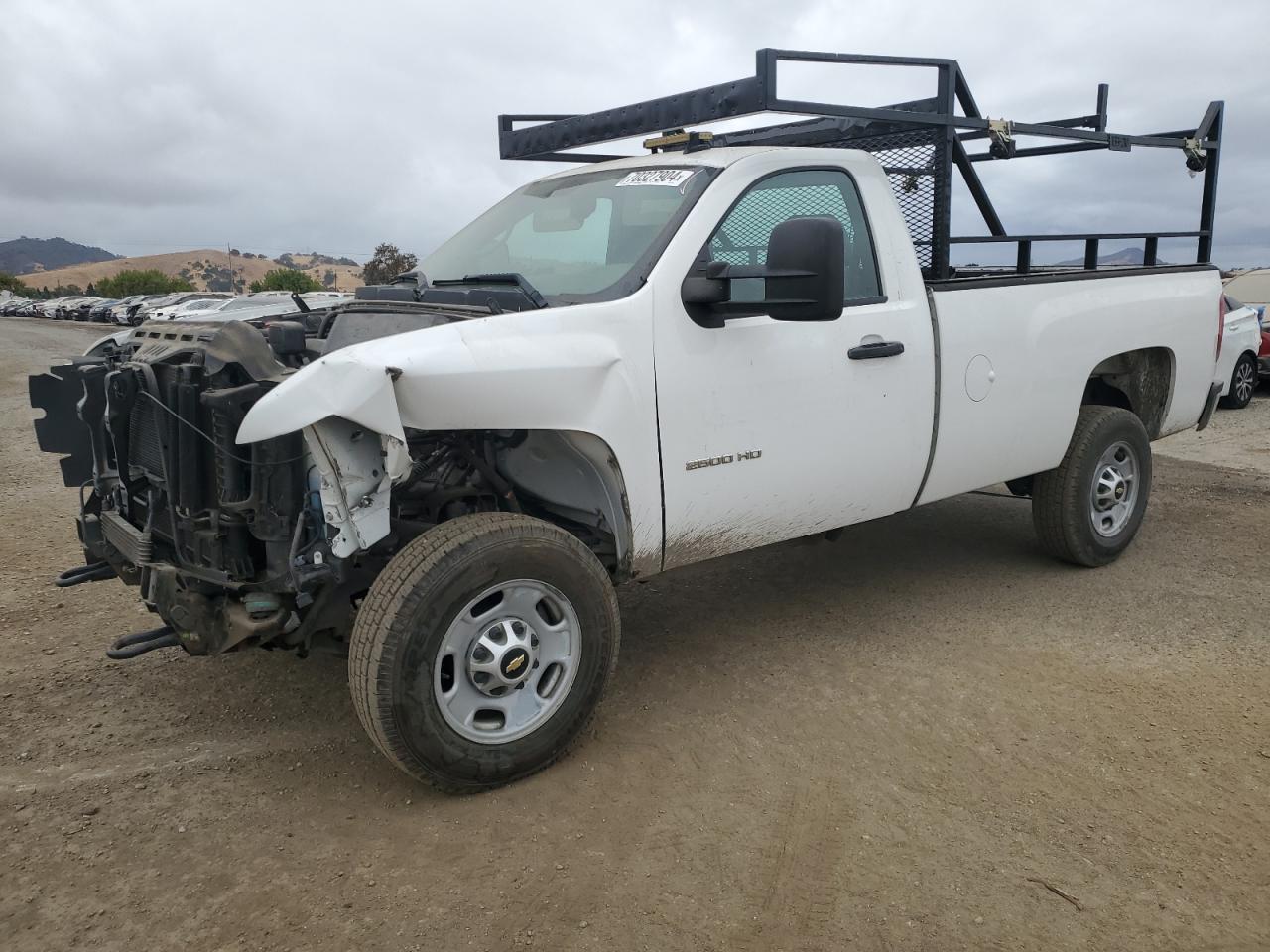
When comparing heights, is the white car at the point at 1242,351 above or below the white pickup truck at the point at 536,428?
below

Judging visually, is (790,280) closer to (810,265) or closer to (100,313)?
(810,265)

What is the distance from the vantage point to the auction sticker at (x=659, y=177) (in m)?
3.95

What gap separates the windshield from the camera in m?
3.73

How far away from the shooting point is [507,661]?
3.31m

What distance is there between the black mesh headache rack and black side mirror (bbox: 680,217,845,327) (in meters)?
0.75

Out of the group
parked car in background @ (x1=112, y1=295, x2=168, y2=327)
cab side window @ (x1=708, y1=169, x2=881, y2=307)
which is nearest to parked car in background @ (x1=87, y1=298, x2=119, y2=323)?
parked car in background @ (x1=112, y1=295, x2=168, y2=327)

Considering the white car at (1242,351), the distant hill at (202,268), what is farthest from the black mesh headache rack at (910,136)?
the distant hill at (202,268)

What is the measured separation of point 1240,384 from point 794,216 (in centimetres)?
1055

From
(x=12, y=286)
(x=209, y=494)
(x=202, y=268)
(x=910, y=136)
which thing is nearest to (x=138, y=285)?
(x=12, y=286)

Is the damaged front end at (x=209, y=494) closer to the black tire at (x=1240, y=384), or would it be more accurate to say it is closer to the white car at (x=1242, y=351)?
the white car at (x=1242, y=351)

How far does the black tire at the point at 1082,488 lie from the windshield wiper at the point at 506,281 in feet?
10.4

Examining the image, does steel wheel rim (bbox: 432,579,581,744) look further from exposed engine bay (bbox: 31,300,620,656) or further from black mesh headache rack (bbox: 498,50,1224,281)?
black mesh headache rack (bbox: 498,50,1224,281)

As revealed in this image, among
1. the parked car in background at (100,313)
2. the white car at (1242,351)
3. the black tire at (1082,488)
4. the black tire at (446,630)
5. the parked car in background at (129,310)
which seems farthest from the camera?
the parked car in background at (100,313)

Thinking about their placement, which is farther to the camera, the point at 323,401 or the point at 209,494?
the point at 209,494
